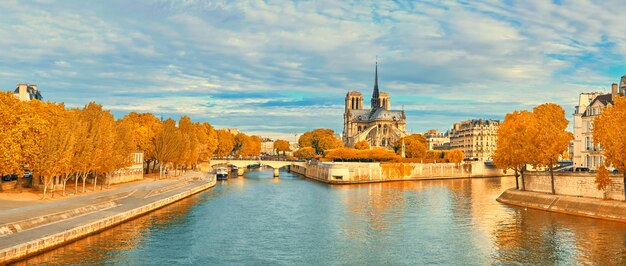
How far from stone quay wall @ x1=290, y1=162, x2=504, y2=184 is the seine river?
148 ft

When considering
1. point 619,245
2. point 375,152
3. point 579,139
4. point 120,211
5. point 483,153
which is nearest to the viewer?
point 619,245

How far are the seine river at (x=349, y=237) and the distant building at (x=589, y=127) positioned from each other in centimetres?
1437

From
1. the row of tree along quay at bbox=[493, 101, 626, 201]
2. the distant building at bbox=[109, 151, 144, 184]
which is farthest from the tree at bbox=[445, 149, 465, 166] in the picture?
the distant building at bbox=[109, 151, 144, 184]

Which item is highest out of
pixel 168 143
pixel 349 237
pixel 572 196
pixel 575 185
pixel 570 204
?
pixel 168 143

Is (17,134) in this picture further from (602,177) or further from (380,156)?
(380,156)

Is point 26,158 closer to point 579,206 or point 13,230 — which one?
point 13,230

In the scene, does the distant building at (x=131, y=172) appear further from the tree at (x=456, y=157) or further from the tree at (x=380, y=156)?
the tree at (x=456, y=157)

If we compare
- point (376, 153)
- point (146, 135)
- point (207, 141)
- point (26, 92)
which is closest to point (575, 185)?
point (146, 135)

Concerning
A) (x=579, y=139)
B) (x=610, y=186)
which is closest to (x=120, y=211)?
(x=610, y=186)

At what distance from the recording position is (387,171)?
393 feet

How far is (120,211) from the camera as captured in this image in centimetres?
4862

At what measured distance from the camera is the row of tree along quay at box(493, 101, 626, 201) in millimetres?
48688

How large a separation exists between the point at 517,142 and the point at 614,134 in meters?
16.1

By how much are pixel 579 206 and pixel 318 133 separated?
142709 millimetres
